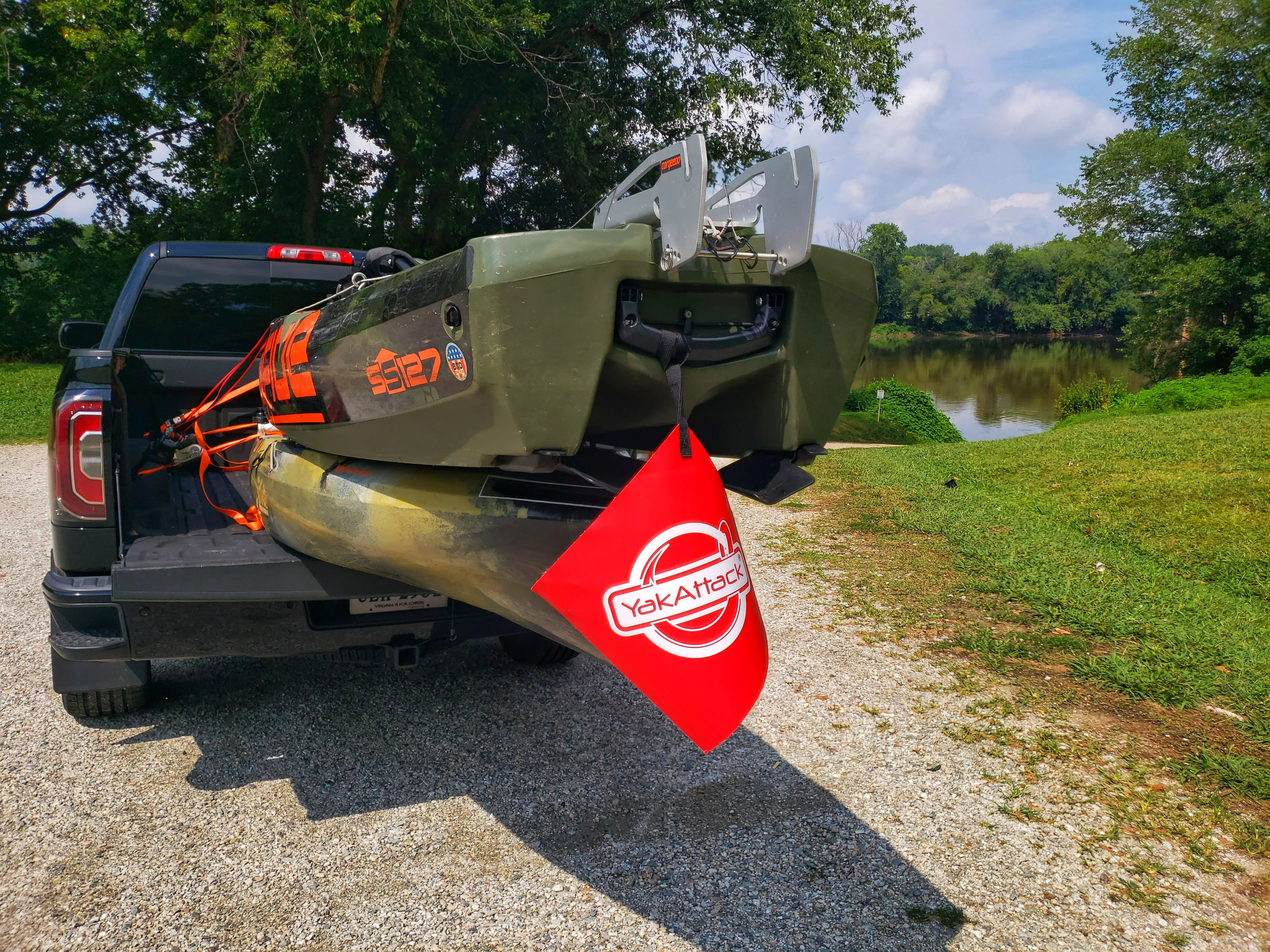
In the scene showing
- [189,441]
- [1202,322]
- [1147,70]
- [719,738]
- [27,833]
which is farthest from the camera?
[1147,70]

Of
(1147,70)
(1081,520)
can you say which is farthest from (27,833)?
(1147,70)

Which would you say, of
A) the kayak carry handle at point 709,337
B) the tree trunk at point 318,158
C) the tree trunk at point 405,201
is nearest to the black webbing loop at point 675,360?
the kayak carry handle at point 709,337

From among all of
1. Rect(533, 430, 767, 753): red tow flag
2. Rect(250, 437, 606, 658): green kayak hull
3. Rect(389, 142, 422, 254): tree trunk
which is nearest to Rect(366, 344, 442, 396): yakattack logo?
Rect(250, 437, 606, 658): green kayak hull

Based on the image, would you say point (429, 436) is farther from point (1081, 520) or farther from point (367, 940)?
point (1081, 520)

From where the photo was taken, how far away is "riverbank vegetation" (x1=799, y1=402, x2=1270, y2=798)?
13.8 feet

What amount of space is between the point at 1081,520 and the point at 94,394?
7659 millimetres

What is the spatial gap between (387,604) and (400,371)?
1.09m

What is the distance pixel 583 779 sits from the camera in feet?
11.0

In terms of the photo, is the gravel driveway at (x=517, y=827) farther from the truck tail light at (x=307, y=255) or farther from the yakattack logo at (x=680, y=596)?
the truck tail light at (x=307, y=255)

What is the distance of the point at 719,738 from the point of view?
2125 mm

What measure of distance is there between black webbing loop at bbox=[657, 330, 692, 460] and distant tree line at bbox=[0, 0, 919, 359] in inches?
504

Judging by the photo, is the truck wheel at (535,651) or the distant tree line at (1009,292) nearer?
the truck wheel at (535,651)

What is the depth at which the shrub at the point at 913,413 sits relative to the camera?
28156 millimetres

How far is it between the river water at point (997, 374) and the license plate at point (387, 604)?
13161 millimetres
